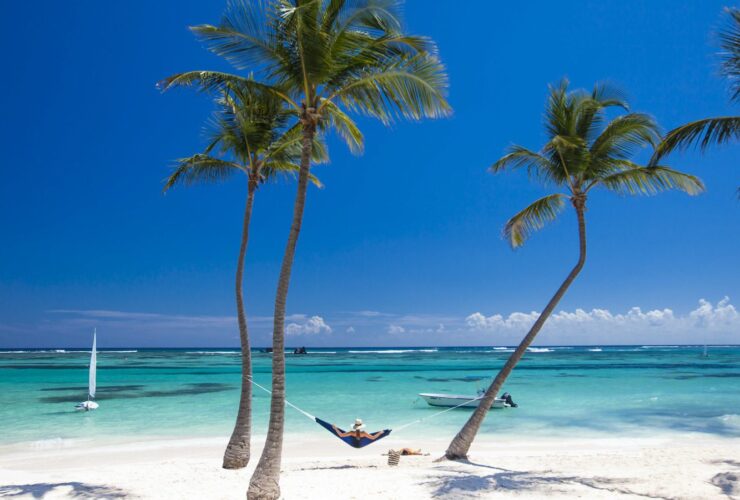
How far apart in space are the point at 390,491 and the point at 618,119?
7372 millimetres

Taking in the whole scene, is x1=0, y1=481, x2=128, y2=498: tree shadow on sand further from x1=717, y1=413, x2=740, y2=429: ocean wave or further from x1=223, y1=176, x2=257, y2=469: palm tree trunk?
x1=717, y1=413, x2=740, y2=429: ocean wave

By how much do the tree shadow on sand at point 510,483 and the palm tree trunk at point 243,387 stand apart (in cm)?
300

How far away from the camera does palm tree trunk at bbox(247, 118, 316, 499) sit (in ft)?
20.0

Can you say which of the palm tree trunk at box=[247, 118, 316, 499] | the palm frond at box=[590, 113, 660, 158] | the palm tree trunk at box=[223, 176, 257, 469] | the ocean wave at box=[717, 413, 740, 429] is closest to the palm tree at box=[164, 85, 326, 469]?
the palm tree trunk at box=[223, 176, 257, 469]

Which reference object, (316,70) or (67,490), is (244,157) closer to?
(316,70)

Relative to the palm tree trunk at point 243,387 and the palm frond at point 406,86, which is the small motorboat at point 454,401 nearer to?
the palm tree trunk at point 243,387

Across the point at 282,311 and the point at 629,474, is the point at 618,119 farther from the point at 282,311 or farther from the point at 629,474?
the point at 282,311

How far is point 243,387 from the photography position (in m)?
8.29

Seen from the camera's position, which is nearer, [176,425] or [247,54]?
[247,54]

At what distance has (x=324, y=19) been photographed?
6.38 metres

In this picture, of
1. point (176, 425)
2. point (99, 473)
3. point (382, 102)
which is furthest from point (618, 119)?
point (176, 425)

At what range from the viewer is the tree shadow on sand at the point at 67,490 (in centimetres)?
653

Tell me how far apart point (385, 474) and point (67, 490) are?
426cm

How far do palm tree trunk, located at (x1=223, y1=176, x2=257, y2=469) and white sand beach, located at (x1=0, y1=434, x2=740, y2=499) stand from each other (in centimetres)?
24
